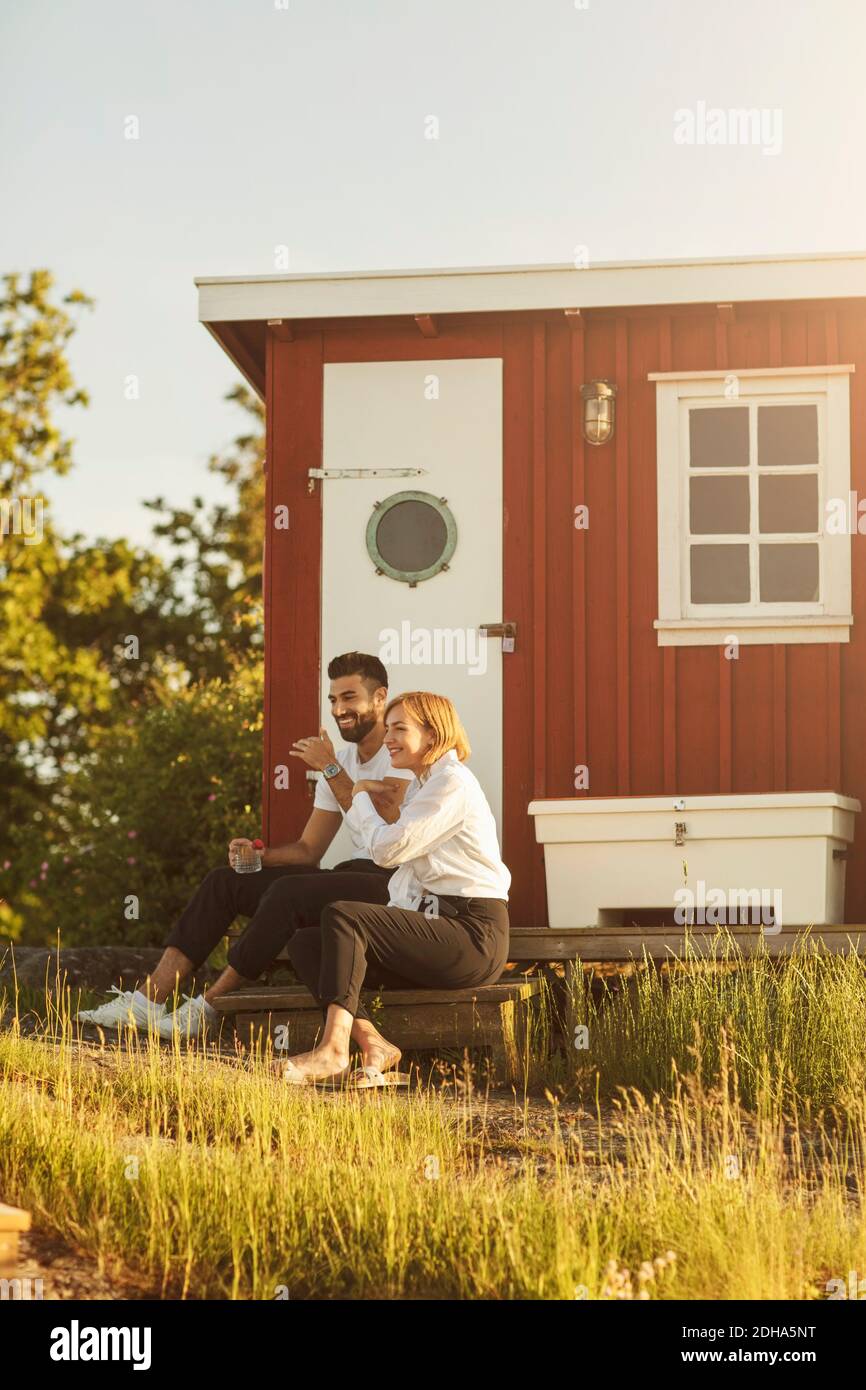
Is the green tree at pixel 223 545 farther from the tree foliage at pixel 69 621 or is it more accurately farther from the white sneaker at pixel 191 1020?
the white sneaker at pixel 191 1020

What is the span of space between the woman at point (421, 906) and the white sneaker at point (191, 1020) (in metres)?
0.69

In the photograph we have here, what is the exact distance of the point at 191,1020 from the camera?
621cm

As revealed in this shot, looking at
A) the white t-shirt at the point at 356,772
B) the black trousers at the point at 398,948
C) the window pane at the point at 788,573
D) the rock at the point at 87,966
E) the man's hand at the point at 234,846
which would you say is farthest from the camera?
the rock at the point at 87,966

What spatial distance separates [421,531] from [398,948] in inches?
109

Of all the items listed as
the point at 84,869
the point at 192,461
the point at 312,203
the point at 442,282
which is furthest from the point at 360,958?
the point at 192,461

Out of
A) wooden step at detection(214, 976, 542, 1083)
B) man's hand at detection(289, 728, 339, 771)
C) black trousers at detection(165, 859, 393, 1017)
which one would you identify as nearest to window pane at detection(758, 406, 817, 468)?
man's hand at detection(289, 728, 339, 771)

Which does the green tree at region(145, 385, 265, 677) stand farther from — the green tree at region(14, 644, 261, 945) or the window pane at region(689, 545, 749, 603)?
the window pane at region(689, 545, 749, 603)

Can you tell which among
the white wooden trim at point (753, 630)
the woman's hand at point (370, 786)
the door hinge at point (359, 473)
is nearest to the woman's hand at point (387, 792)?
the woman's hand at point (370, 786)

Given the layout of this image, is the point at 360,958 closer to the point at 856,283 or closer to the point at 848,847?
the point at 848,847

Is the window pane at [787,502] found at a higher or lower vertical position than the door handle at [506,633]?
higher

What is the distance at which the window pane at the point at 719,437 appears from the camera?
769cm

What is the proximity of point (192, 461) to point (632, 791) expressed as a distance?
14.9 m

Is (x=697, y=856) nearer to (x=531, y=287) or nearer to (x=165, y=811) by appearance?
(x=531, y=287)

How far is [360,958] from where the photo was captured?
550 centimetres
